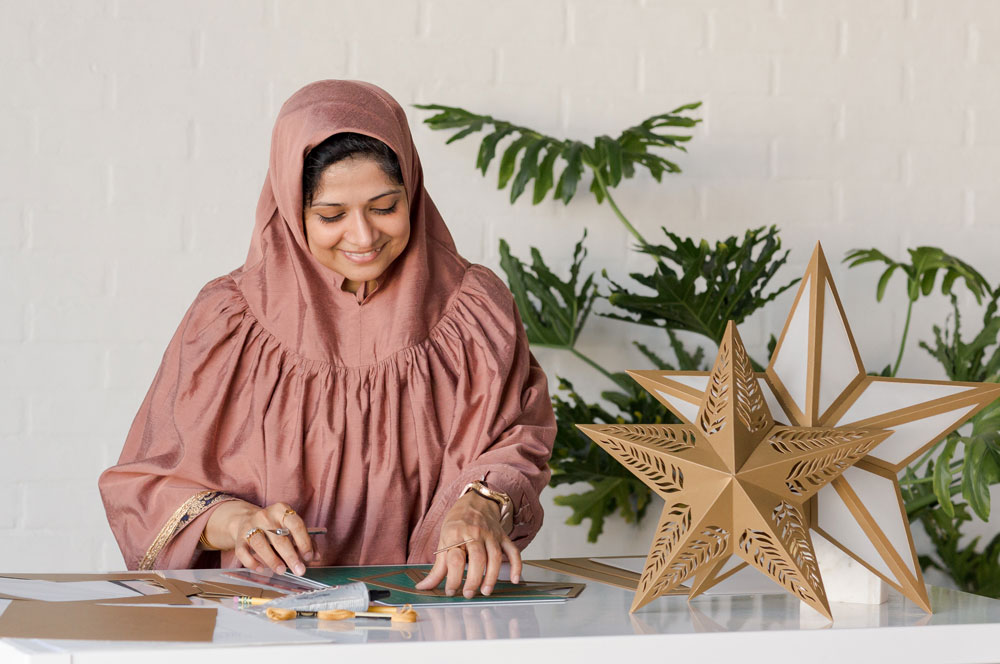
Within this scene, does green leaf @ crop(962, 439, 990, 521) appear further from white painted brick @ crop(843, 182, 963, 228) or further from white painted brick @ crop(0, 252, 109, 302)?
white painted brick @ crop(0, 252, 109, 302)

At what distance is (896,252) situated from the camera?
2814mm

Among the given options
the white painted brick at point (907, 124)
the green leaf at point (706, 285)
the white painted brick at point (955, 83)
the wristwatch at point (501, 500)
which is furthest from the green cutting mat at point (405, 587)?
the white painted brick at point (955, 83)

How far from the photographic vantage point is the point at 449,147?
2564 millimetres

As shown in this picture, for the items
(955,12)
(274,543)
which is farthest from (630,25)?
(274,543)

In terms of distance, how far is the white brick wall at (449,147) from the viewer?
7.84 ft

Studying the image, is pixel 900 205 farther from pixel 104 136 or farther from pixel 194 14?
pixel 104 136

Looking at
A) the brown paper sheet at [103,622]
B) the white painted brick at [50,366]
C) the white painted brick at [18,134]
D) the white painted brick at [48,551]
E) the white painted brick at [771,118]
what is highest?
the white painted brick at [771,118]

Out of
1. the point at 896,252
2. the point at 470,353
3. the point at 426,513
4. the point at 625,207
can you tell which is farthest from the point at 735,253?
the point at 426,513

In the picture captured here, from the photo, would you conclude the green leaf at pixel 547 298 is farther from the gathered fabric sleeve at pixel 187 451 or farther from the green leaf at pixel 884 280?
the gathered fabric sleeve at pixel 187 451

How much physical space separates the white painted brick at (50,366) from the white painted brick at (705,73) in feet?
4.65

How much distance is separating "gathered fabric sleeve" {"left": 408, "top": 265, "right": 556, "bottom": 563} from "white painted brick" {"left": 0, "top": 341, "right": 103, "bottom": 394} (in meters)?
1.11

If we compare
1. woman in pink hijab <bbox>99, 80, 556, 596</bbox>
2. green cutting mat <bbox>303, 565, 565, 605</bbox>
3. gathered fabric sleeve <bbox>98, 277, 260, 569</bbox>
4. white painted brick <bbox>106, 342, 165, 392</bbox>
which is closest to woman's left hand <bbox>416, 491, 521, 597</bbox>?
green cutting mat <bbox>303, 565, 565, 605</bbox>

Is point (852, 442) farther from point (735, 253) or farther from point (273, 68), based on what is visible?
point (273, 68)

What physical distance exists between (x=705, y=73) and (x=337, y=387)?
1.51 m
